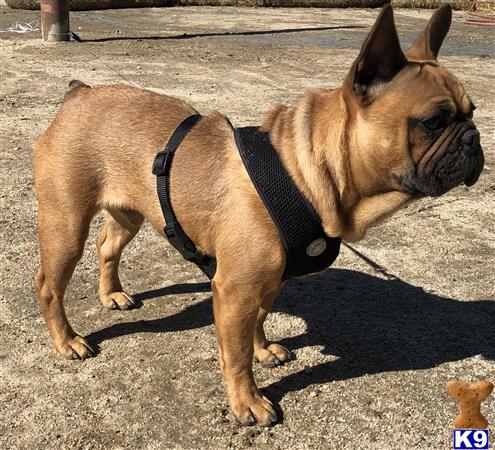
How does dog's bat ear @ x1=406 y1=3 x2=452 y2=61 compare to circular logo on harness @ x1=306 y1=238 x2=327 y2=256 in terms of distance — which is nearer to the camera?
circular logo on harness @ x1=306 y1=238 x2=327 y2=256

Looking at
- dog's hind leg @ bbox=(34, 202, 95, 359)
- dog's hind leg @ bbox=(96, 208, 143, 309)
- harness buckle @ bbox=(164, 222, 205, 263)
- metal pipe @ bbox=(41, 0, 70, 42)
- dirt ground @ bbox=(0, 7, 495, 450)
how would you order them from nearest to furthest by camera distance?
dirt ground @ bbox=(0, 7, 495, 450), harness buckle @ bbox=(164, 222, 205, 263), dog's hind leg @ bbox=(34, 202, 95, 359), dog's hind leg @ bbox=(96, 208, 143, 309), metal pipe @ bbox=(41, 0, 70, 42)

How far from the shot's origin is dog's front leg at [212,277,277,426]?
343cm

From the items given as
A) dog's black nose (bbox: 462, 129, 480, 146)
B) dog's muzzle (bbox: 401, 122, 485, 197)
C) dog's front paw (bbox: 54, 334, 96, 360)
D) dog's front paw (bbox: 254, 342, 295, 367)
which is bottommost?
dog's front paw (bbox: 54, 334, 96, 360)

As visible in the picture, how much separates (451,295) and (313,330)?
3.84ft

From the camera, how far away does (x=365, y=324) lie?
4652 mm

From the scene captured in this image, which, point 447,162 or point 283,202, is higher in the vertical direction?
point 447,162

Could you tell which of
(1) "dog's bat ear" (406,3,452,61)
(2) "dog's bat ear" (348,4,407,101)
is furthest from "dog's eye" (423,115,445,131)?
(1) "dog's bat ear" (406,3,452,61)

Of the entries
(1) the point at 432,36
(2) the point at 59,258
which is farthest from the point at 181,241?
(1) the point at 432,36

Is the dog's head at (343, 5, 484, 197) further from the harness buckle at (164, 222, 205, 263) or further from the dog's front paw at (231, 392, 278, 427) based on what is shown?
the dog's front paw at (231, 392, 278, 427)

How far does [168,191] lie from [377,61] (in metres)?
1.32

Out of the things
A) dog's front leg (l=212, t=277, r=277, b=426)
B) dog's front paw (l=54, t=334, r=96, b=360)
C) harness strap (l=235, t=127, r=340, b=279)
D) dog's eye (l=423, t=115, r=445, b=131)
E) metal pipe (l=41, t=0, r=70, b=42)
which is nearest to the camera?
dog's eye (l=423, t=115, r=445, b=131)

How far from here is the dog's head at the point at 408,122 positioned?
→ 3.07 m

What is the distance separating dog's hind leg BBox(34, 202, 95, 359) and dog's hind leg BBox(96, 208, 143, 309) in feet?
1.65

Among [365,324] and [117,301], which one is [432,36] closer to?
[365,324]
